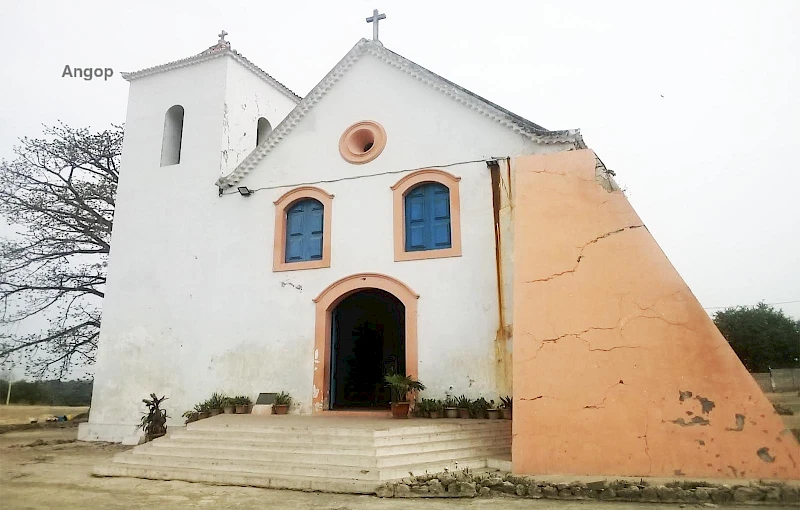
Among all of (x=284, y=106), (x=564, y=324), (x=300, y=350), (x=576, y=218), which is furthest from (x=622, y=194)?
(x=284, y=106)

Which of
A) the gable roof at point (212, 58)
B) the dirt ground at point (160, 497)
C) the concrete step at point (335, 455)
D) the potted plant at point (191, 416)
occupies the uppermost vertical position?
the gable roof at point (212, 58)

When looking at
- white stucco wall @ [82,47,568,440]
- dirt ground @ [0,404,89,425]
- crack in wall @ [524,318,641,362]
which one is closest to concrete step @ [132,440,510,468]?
crack in wall @ [524,318,641,362]

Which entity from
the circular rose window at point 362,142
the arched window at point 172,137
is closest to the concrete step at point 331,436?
the circular rose window at point 362,142

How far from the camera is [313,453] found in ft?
22.6

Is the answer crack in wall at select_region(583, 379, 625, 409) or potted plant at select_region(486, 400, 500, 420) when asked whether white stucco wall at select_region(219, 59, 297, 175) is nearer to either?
potted plant at select_region(486, 400, 500, 420)

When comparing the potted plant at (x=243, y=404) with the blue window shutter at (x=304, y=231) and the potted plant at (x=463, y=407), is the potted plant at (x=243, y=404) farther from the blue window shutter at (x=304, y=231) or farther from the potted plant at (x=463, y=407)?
the potted plant at (x=463, y=407)

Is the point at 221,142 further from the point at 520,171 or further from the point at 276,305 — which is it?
the point at 520,171

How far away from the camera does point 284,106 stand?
14516 millimetres

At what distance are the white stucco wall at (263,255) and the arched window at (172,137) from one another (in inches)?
7.5

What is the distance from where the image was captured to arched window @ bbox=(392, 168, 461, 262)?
10.1 m

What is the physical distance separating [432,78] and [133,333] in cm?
797

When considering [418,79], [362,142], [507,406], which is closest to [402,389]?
[507,406]

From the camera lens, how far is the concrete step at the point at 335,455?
6.55 metres

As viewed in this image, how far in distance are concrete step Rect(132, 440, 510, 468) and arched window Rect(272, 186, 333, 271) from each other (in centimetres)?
420
